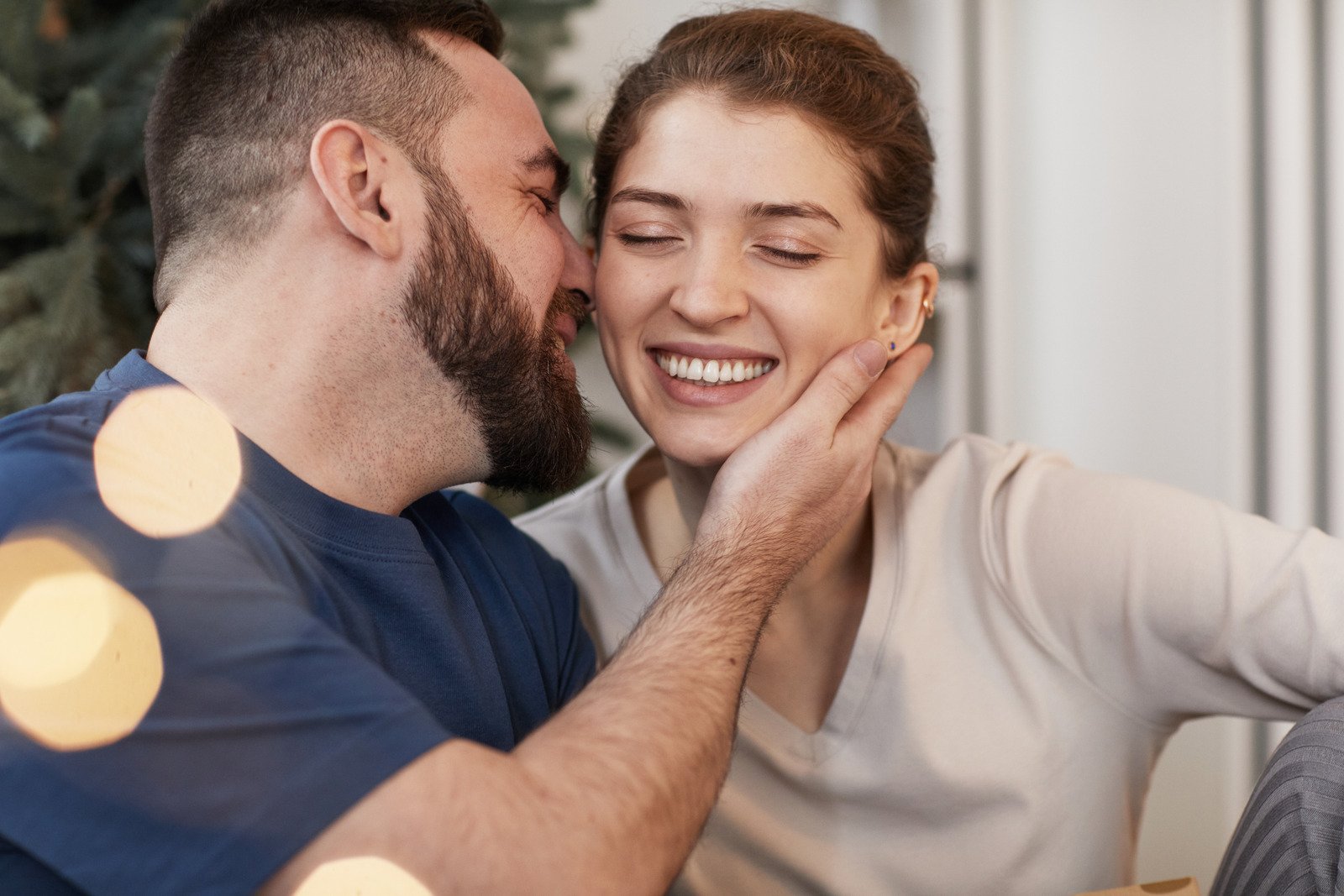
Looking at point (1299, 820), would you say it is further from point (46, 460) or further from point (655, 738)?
point (46, 460)

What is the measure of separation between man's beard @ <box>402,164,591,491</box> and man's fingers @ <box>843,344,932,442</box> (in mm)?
350

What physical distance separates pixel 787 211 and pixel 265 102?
23.7 inches

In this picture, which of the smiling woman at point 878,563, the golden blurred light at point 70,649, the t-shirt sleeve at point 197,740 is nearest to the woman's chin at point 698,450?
the smiling woman at point 878,563

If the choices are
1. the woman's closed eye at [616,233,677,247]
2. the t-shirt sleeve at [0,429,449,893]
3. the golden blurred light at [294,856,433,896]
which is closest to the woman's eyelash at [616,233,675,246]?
the woman's closed eye at [616,233,677,247]

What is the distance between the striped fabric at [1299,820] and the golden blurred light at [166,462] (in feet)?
3.52

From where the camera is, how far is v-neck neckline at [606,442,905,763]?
1442 millimetres

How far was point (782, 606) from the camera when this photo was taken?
1582 mm

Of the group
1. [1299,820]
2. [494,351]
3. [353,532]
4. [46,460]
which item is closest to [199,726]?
[46,460]

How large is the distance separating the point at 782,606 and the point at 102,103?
50.5 inches

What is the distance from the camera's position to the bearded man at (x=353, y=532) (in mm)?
786

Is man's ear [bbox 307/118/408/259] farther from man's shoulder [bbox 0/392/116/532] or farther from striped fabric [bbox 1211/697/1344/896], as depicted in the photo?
striped fabric [bbox 1211/697/1344/896]

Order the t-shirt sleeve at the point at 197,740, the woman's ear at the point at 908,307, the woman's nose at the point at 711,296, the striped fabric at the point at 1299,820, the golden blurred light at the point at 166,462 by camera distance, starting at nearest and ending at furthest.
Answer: the t-shirt sleeve at the point at 197,740 < the golden blurred light at the point at 166,462 < the striped fabric at the point at 1299,820 < the woman's nose at the point at 711,296 < the woman's ear at the point at 908,307

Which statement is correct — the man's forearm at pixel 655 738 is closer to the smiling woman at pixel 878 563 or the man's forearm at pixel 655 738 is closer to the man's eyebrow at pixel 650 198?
the smiling woman at pixel 878 563

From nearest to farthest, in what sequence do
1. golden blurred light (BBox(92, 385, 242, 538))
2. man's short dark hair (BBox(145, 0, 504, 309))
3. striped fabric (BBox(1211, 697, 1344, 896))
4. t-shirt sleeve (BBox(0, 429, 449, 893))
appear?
t-shirt sleeve (BBox(0, 429, 449, 893))
golden blurred light (BBox(92, 385, 242, 538))
striped fabric (BBox(1211, 697, 1344, 896))
man's short dark hair (BBox(145, 0, 504, 309))
